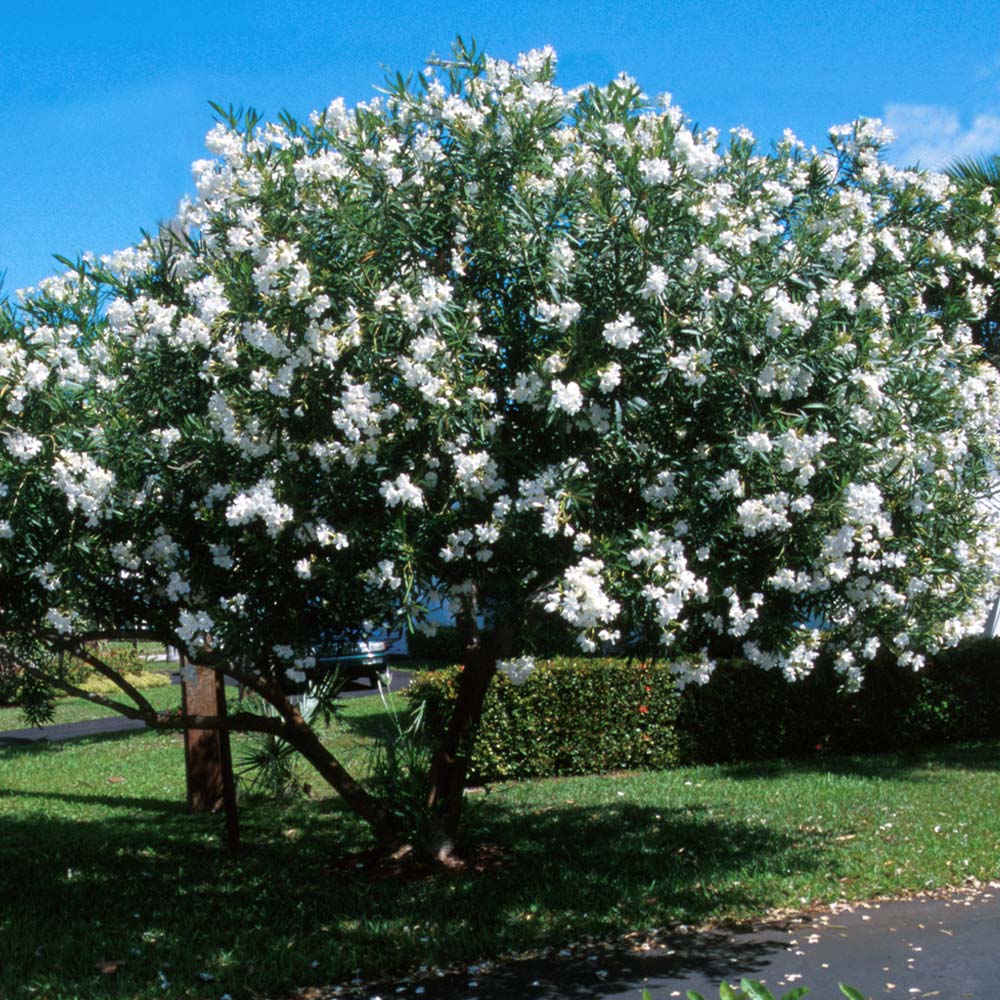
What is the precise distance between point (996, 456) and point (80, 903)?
6411 millimetres

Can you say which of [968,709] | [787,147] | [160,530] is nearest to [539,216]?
[787,147]

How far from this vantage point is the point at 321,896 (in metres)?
7.29

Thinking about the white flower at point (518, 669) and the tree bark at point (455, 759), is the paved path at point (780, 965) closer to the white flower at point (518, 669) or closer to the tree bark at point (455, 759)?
the white flower at point (518, 669)

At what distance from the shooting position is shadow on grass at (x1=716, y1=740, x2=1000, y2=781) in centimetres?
1138

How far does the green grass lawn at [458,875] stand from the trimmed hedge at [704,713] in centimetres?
43

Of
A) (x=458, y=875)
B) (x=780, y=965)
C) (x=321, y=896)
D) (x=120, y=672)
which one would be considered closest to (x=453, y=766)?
(x=458, y=875)

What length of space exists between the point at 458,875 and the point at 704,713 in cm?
518

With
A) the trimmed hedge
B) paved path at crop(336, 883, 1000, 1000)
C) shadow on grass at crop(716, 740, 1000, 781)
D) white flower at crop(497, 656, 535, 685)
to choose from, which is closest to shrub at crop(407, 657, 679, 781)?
the trimmed hedge

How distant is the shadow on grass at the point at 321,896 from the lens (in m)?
6.09

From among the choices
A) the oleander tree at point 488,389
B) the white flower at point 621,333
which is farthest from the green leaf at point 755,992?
the white flower at point 621,333

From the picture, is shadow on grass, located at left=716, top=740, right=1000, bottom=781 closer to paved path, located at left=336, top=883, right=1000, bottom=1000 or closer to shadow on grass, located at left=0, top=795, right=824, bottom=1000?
shadow on grass, located at left=0, top=795, right=824, bottom=1000

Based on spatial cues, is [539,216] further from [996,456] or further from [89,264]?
[996,456]

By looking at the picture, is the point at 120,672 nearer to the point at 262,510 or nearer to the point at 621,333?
the point at 262,510

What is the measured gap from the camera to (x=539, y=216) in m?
5.00
